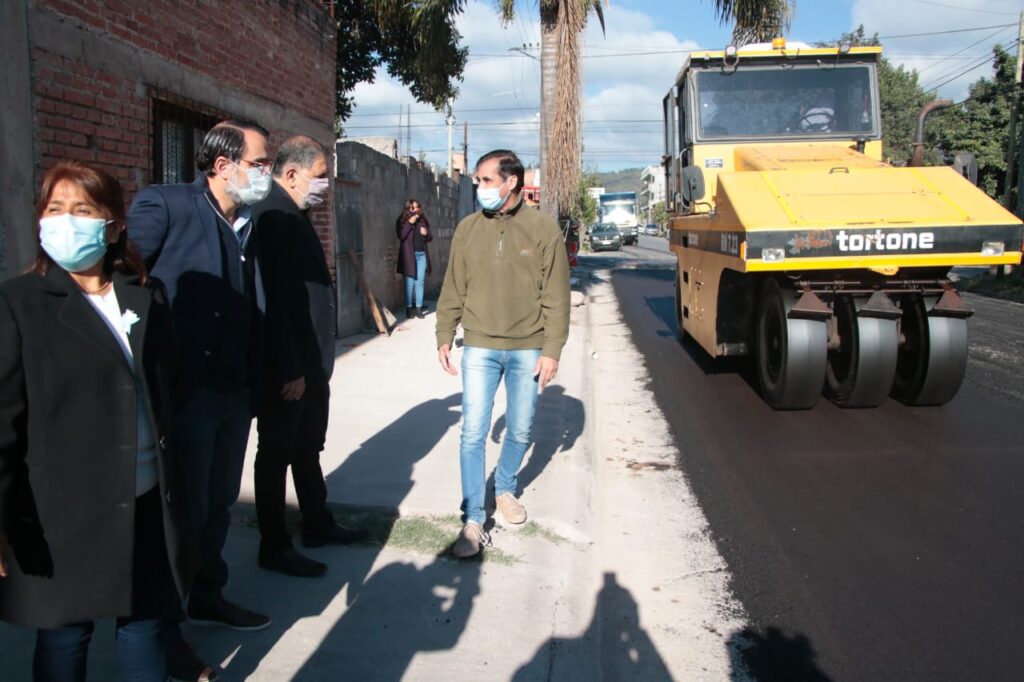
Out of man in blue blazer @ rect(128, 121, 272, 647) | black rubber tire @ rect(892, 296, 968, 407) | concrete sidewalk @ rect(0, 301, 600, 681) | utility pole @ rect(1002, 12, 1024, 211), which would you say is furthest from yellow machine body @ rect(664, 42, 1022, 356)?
utility pole @ rect(1002, 12, 1024, 211)

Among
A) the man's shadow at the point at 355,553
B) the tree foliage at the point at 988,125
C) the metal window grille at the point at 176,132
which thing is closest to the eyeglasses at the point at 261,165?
the man's shadow at the point at 355,553

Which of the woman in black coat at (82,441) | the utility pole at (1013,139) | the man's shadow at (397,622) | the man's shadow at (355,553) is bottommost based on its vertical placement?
the man's shadow at (397,622)

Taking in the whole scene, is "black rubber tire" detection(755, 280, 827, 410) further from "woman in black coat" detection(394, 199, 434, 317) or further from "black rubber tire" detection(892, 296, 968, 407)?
"woman in black coat" detection(394, 199, 434, 317)

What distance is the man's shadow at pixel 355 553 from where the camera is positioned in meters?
3.19

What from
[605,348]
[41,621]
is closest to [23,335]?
[41,621]

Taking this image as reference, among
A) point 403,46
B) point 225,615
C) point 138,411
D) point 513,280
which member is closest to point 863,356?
point 513,280

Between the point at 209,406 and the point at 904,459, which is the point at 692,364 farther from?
the point at 209,406

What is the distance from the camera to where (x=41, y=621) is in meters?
2.08

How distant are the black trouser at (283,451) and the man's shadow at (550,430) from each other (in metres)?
1.22

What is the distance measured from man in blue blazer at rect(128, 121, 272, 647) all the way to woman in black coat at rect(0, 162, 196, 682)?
48 centimetres

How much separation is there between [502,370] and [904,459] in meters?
3.09

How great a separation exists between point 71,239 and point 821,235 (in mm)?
5042

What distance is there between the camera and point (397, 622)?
11.1ft

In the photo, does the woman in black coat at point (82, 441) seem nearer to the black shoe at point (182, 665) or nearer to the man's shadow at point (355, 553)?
the black shoe at point (182, 665)
